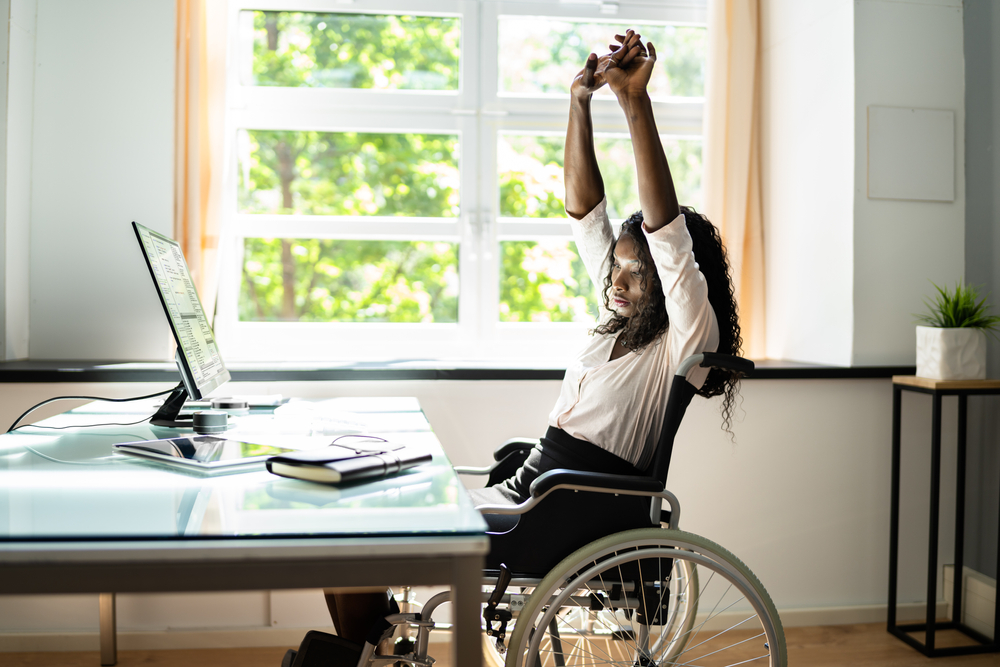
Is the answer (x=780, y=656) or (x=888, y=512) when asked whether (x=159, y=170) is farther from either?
(x=888, y=512)

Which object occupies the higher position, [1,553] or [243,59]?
[243,59]

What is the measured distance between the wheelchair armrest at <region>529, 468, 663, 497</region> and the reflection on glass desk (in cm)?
21

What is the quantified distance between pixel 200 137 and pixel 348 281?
27.1 inches

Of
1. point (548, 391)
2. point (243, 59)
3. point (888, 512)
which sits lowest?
point (888, 512)

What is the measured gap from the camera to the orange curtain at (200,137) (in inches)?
89.0

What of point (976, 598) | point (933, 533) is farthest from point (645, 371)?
point (976, 598)

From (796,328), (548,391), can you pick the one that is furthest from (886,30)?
(548,391)

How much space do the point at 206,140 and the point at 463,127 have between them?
89 cm

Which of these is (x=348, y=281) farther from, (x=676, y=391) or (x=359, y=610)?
(x=676, y=391)

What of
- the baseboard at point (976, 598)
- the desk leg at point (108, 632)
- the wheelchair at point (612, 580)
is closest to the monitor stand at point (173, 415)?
the wheelchair at point (612, 580)

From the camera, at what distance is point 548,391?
7.34ft

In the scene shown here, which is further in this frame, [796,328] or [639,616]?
[796,328]

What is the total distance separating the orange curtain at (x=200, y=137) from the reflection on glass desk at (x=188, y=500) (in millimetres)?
1147

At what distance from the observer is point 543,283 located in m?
2.63
